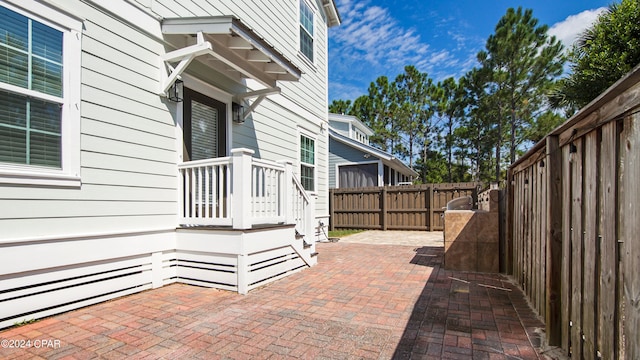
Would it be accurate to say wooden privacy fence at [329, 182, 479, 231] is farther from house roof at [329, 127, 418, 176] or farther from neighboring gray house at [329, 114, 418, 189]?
house roof at [329, 127, 418, 176]

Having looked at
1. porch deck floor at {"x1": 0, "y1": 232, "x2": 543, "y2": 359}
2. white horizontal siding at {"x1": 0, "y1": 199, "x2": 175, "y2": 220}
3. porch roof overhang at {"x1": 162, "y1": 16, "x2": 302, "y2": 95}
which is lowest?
porch deck floor at {"x1": 0, "y1": 232, "x2": 543, "y2": 359}

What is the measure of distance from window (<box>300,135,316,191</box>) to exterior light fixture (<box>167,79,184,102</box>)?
12.7 feet

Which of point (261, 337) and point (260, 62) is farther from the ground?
point (260, 62)

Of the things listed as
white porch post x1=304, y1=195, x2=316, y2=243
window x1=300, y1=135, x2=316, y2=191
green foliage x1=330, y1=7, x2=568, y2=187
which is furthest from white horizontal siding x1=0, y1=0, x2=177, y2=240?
green foliage x1=330, y1=7, x2=568, y2=187

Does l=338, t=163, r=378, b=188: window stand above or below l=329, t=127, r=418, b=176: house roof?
below

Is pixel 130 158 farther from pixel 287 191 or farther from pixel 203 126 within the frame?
pixel 287 191

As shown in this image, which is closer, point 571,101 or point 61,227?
point 61,227

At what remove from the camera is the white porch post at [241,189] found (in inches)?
152

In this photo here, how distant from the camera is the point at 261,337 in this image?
8.54ft

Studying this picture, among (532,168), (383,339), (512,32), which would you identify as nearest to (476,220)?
(532,168)

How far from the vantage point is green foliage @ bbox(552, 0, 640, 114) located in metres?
9.17

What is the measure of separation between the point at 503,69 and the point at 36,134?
20647 mm

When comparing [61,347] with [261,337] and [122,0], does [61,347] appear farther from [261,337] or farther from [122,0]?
[122,0]

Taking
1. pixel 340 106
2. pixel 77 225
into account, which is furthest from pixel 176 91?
pixel 340 106
